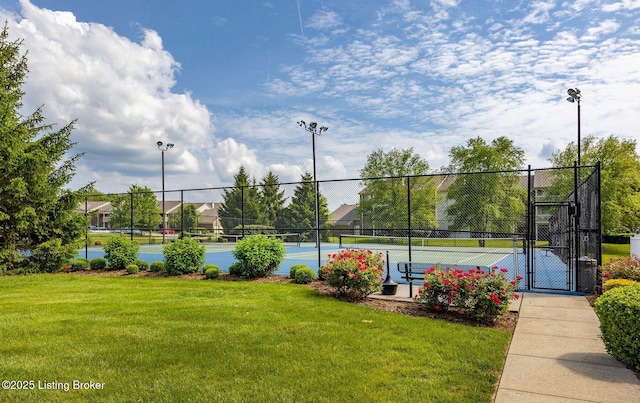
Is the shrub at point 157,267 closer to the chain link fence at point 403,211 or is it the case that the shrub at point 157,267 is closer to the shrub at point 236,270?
the shrub at point 236,270

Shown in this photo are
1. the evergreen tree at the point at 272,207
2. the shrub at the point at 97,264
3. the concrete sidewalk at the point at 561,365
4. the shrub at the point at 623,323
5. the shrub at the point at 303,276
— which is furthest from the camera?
the evergreen tree at the point at 272,207

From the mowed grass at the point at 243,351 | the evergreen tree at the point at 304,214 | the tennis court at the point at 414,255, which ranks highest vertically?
the evergreen tree at the point at 304,214

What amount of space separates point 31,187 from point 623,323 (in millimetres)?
13536

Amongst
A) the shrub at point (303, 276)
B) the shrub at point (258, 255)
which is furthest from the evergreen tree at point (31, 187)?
the shrub at point (303, 276)

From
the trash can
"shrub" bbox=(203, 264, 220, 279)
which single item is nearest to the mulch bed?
"shrub" bbox=(203, 264, 220, 279)

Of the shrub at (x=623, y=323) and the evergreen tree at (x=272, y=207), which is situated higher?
the evergreen tree at (x=272, y=207)

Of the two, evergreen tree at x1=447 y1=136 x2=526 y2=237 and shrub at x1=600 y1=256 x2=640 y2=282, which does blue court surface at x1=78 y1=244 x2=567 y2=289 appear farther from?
evergreen tree at x1=447 y1=136 x2=526 y2=237

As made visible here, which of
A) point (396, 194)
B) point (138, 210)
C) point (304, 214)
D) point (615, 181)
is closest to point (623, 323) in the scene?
point (396, 194)

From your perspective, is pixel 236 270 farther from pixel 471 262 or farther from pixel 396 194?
pixel 396 194

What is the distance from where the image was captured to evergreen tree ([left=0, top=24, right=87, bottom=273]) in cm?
1078

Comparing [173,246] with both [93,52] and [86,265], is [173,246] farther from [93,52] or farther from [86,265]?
[93,52]

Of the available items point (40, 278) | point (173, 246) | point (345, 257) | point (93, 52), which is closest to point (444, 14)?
point (345, 257)

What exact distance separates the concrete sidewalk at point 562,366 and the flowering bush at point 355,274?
234 cm

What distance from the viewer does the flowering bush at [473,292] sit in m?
5.31
